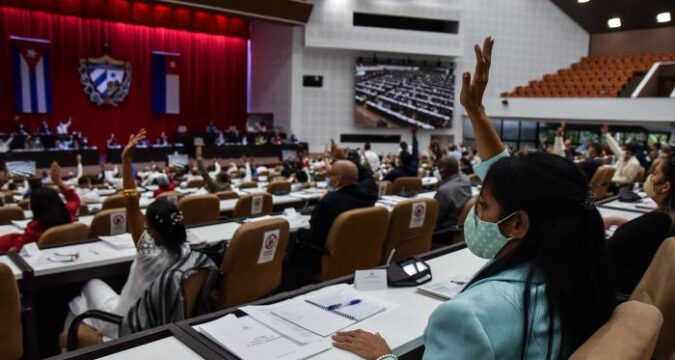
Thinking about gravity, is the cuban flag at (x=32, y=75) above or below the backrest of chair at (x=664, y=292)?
above

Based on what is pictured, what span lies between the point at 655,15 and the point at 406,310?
795 inches

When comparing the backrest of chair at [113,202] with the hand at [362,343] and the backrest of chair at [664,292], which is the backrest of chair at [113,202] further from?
the backrest of chair at [664,292]

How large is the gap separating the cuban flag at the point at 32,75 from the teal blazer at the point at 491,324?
15.9 m

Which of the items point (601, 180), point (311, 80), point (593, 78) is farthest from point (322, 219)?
point (593, 78)

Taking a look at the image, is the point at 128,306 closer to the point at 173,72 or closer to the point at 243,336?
the point at 243,336

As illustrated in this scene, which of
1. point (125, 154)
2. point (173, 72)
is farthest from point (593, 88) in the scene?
point (125, 154)

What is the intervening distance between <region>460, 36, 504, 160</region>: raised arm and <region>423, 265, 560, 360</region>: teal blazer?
0.72 metres

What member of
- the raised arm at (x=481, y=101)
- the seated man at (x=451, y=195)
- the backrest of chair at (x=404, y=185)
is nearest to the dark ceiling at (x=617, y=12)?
the backrest of chair at (x=404, y=185)

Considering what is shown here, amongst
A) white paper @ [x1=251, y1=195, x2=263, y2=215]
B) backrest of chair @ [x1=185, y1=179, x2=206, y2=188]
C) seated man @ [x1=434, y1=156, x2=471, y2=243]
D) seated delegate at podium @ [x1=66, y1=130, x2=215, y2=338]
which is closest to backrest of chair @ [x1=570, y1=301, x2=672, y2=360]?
seated delegate at podium @ [x1=66, y1=130, x2=215, y2=338]

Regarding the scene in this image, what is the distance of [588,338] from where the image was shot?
1204 millimetres

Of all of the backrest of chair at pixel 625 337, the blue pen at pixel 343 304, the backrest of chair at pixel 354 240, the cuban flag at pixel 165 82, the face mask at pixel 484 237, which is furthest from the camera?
the cuban flag at pixel 165 82

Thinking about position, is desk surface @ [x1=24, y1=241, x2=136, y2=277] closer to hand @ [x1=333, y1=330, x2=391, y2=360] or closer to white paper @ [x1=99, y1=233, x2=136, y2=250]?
white paper @ [x1=99, y1=233, x2=136, y2=250]

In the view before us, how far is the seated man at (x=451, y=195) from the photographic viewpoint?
15.4 ft

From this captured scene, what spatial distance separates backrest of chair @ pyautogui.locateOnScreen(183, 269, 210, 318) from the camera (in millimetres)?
2473
